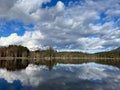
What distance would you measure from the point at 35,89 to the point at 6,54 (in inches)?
6043

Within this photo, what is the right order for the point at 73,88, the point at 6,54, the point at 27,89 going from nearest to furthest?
the point at 27,89
the point at 73,88
the point at 6,54

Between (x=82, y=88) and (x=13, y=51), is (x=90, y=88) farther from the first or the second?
(x=13, y=51)

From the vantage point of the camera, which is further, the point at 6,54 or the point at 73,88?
the point at 6,54

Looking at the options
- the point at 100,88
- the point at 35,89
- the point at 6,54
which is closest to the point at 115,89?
the point at 100,88

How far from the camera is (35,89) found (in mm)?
24688

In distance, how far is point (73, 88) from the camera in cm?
2612

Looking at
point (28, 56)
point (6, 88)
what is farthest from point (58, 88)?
point (28, 56)

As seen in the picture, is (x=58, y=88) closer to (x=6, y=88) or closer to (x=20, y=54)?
(x=6, y=88)

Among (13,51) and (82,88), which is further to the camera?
(13,51)

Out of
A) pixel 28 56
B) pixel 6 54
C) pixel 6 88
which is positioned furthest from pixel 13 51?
pixel 6 88

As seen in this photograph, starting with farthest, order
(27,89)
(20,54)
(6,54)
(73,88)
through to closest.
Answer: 1. (20,54)
2. (6,54)
3. (73,88)
4. (27,89)

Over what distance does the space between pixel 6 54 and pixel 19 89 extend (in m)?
153

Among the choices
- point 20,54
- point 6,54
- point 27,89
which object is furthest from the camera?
point 20,54

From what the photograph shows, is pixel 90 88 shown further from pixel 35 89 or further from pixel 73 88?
pixel 35 89
